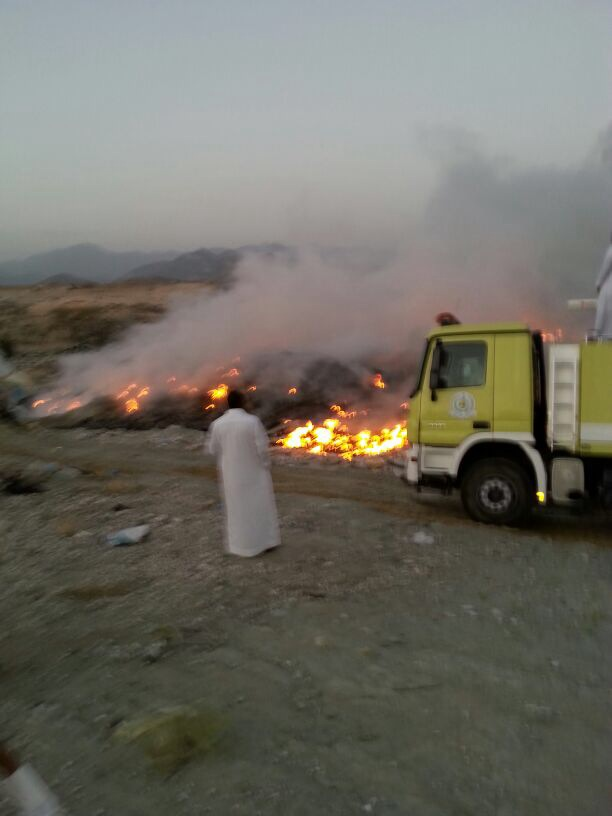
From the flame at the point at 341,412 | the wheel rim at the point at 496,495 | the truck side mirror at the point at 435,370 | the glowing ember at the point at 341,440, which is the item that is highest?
the truck side mirror at the point at 435,370

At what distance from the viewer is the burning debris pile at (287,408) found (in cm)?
1366

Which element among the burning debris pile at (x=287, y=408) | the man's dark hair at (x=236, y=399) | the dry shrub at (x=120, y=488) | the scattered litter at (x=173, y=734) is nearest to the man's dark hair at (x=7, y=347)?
the burning debris pile at (x=287, y=408)

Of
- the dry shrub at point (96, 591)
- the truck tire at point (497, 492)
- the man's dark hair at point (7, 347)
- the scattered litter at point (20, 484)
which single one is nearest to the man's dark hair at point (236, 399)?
the dry shrub at point (96, 591)

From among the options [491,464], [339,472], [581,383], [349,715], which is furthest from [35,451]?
[349,715]

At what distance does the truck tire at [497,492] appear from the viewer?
811cm

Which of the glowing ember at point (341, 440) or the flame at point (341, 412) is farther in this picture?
the flame at point (341, 412)

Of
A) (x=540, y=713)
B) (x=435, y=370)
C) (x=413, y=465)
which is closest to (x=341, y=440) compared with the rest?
(x=413, y=465)

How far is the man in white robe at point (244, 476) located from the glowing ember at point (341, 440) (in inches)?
236

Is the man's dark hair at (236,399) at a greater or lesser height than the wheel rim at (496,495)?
greater

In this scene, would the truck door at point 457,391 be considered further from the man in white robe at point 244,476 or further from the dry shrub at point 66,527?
the dry shrub at point 66,527

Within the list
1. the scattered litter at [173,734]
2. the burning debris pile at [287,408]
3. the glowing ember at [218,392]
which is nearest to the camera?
the scattered litter at [173,734]

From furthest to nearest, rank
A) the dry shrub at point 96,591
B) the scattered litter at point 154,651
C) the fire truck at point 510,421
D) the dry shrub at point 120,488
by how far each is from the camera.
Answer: the dry shrub at point 120,488, the fire truck at point 510,421, the dry shrub at point 96,591, the scattered litter at point 154,651

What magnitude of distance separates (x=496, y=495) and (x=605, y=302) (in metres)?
3.22

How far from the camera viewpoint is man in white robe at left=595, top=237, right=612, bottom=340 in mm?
→ 9266
